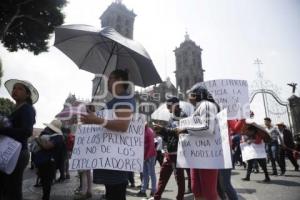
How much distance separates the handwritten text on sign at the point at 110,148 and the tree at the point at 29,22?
40.2ft

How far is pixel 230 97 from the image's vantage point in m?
4.45

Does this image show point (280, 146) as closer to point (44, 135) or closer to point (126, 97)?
point (44, 135)

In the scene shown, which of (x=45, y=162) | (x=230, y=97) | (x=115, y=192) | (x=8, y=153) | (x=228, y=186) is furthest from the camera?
(x=45, y=162)

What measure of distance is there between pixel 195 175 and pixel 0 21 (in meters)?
13.0

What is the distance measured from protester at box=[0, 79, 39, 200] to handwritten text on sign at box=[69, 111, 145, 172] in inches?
27.8

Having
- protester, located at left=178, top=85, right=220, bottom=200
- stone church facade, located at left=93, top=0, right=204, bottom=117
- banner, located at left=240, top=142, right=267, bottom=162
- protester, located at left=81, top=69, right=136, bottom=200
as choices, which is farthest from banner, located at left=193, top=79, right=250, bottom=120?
stone church facade, located at left=93, top=0, right=204, bottom=117

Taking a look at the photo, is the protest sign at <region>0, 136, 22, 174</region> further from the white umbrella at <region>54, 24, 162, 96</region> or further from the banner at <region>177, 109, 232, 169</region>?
the banner at <region>177, 109, 232, 169</region>

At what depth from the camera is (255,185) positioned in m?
6.80

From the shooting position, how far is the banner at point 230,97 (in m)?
4.40

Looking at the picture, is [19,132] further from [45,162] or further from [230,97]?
[230,97]

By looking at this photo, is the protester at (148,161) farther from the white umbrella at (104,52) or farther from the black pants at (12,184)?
the black pants at (12,184)

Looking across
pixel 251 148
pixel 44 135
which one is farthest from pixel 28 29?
pixel 251 148

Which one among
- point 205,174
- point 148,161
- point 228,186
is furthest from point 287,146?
point 205,174

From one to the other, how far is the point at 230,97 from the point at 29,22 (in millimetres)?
12384
